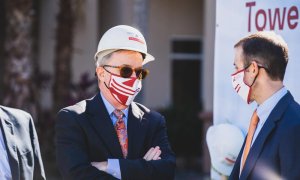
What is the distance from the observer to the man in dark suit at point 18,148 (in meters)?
3.69

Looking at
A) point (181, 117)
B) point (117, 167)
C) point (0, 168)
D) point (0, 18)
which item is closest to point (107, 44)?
point (117, 167)

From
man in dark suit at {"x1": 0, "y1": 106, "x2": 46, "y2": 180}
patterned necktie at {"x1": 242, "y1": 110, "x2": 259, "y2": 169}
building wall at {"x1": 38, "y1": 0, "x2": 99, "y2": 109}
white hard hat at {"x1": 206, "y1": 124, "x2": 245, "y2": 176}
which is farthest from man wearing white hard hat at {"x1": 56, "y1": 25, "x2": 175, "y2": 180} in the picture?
building wall at {"x1": 38, "y1": 0, "x2": 99, "y2": 109}

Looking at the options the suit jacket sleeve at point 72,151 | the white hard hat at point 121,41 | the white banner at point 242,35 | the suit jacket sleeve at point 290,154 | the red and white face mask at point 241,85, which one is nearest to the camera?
the suit jacket sleeve at point 290,154

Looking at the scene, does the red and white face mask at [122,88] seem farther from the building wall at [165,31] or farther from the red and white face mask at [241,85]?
the building wall at [165,31]

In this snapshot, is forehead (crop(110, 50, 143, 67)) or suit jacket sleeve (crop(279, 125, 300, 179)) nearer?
suit jacket sleeve (crop(279, 125, 300, 179))

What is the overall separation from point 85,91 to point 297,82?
703cm

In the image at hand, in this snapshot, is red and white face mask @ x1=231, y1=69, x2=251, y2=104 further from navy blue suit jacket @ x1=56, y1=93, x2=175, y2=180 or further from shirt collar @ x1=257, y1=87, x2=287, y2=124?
navy blue suit jacket @ x1=56, y1=93, x2=175, y2=180

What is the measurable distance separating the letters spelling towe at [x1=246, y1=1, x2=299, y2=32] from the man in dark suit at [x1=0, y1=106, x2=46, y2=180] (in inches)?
60.4

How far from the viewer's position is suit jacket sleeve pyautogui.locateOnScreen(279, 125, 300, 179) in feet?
9.64

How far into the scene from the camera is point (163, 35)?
44.2 ft

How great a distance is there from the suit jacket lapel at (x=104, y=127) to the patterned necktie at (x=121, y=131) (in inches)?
1.8

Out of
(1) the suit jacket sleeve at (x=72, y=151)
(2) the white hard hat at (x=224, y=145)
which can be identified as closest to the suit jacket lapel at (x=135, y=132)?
(1) the suit jacket sleeve at (x=72, y=151)

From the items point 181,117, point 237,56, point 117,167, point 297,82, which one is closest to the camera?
point 237,56

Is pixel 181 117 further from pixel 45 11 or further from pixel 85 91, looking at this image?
pixel 45 11
